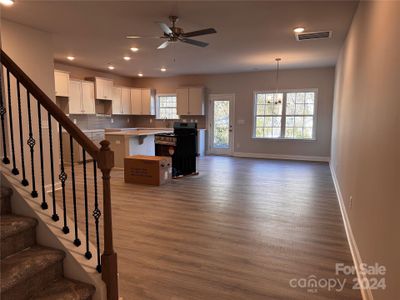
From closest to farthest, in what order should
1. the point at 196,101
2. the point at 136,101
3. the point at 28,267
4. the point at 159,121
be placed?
1. the point at 28,267
2. the point at 196,101
3. the point at 136,101
4. the point at 159,121

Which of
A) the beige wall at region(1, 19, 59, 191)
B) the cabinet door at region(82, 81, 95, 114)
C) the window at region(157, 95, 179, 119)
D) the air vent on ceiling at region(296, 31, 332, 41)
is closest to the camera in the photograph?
the beige wall at region(1, 19, 59, 191)

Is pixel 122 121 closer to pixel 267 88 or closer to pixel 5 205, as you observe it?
pixel 267 88

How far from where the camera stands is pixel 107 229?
186 centimetres

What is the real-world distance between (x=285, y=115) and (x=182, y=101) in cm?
338

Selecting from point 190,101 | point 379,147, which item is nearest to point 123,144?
point 190,101

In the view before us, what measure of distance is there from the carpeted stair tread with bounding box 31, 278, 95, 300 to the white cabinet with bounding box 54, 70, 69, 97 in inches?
236

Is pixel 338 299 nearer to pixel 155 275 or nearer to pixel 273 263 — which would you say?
pixel 273 263

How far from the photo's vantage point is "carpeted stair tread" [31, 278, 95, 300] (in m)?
1.70

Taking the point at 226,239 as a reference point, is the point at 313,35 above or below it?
above

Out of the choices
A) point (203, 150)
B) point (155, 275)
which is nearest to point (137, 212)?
point (155, 275)

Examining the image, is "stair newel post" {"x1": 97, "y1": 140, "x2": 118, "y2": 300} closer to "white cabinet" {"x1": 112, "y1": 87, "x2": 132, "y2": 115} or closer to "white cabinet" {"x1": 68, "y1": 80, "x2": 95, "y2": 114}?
"white cabinet" {"x1": 68, "y1": 80, "x2": 95, "y2": 114}

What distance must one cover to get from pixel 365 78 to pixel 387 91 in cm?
99

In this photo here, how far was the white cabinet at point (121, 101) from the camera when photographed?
8.91 meters

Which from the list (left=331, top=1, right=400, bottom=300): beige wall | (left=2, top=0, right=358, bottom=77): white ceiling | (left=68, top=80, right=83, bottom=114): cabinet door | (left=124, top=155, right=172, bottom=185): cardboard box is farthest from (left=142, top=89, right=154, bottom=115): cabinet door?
(left=331, top=1, right=400, bottom=300): beige wall
